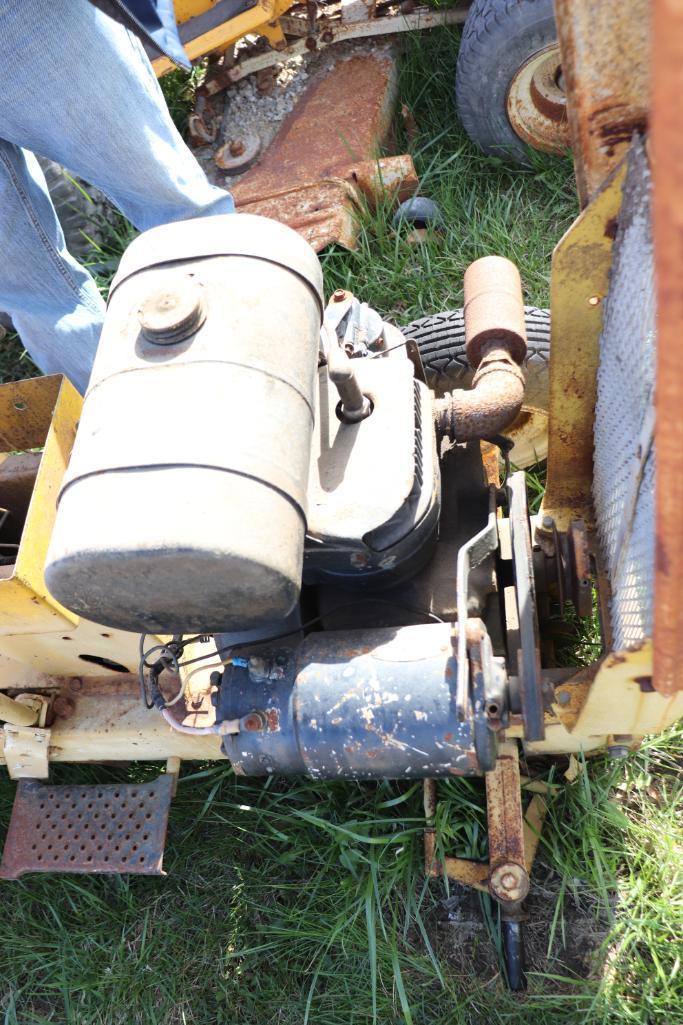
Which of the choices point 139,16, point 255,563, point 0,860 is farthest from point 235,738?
point 139,16

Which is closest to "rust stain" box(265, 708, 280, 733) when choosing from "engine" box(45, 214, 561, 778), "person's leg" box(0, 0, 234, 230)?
"engine" box(45, 214, 561, 778)

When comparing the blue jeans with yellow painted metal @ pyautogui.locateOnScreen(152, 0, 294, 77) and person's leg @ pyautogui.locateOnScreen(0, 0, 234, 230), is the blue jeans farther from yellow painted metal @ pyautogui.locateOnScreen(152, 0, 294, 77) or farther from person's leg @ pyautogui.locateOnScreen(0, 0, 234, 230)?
yellow painted metal @ pyautogui.locateOnScreen(152, 0, 294, 77)

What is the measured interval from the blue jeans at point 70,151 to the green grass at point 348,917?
4.14 feet

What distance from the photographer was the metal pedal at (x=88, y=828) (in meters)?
1.95

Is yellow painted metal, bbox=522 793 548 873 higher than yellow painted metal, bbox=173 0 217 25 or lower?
lower

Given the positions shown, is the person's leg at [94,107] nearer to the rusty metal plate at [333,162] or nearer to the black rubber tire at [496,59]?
the rusty metal plate at [333,162]

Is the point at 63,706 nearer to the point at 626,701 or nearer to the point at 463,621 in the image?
the point at 463,621

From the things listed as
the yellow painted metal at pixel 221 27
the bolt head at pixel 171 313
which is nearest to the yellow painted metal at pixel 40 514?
the bolt head at pixel 171 313

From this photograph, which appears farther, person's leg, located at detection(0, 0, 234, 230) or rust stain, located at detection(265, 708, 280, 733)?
person's leg, located at detection(0, 0, 234, 230)

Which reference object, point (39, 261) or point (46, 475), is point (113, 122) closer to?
point (39, 261)

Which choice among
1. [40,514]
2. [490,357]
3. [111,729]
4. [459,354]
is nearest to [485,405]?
[490,357]

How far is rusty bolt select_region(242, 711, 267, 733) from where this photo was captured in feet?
4.72

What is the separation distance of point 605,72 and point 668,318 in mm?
605

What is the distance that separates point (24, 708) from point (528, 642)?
47.1 inches
